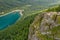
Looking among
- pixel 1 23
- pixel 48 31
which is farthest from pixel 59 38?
pixel 1 23

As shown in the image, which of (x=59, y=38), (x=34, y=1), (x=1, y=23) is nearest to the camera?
(x=59, y=38)

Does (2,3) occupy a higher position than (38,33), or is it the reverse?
(38,33)

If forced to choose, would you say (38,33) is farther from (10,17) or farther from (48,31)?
(10,17)

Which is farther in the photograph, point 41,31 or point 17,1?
point 17,1

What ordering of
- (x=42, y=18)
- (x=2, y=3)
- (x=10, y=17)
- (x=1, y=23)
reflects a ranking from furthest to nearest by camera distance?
(x=2, y=3), (x=10, y=17), (x=1, y=23), (x=42, y=18)

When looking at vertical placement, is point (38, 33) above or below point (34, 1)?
above

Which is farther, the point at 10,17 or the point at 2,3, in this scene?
the point at 2,3

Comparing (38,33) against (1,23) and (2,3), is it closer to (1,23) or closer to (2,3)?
(1,23)

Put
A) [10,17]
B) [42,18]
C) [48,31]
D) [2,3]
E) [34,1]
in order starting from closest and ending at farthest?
[48,31] < [42,18] < [10,17] < [2,3] < [34,1]

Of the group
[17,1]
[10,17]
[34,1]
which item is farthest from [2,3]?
[10,17]
